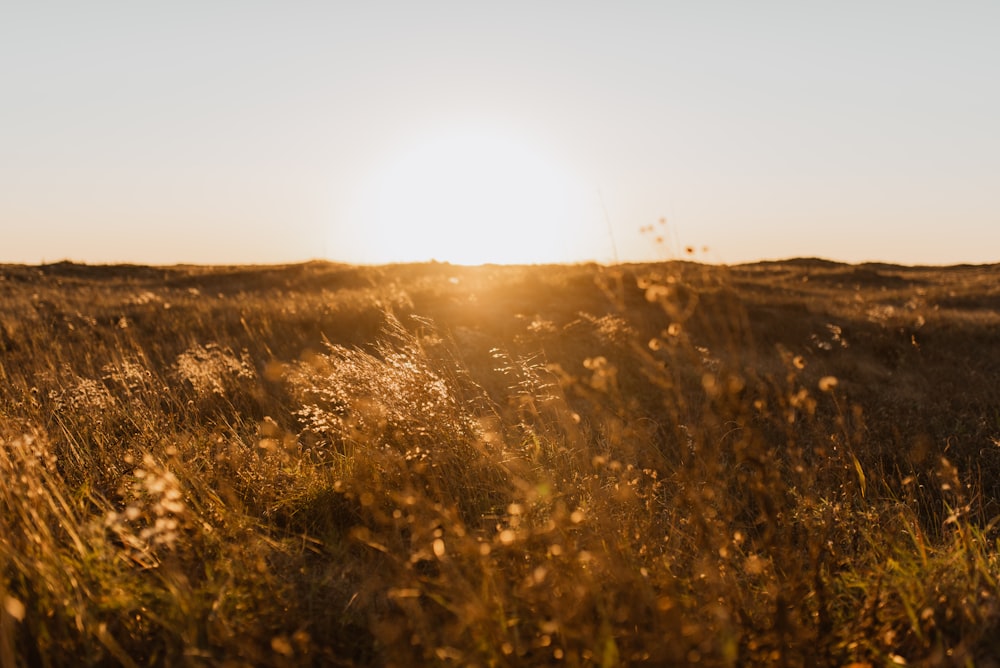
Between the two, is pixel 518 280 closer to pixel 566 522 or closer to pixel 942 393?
pixel 942 393

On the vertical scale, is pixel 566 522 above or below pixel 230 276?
below

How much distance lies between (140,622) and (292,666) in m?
0.65

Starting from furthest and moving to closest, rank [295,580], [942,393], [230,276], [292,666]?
[230,276]
[942,393]
[295,580]
[292,666]

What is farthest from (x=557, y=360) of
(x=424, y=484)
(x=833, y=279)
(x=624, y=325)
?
(x=833, y=279)

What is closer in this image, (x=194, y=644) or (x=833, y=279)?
(x=194, y=644)

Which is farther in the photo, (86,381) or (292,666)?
(86,381)

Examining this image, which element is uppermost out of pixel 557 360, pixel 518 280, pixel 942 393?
pixel 518 280

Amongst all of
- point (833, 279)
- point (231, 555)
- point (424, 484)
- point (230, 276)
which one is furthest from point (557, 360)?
point (833, 279)

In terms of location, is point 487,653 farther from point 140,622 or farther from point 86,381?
point 86,381

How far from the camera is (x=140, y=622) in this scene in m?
1.99

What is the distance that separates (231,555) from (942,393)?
8.70 meters

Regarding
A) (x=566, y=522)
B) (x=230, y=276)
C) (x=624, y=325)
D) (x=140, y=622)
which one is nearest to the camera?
(x=140, y=622)

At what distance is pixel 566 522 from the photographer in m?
2.49

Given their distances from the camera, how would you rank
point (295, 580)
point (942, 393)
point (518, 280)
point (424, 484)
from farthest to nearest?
point (518, 280) < point (942, 393) < point (424, 484) < point (295, 580)
